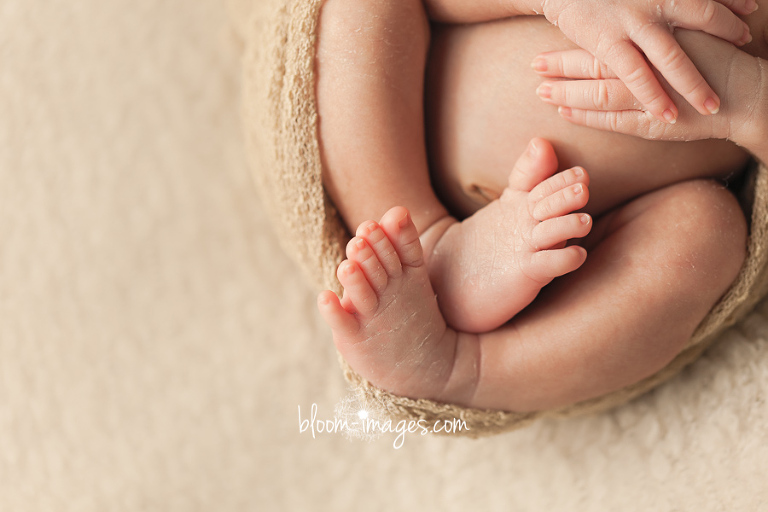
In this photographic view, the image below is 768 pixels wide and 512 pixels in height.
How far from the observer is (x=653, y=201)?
812 mm

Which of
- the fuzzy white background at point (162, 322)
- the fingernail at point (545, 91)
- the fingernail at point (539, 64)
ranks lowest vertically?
the fuzzy white background at point (162, 322)

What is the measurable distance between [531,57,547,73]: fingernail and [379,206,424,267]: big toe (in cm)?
23

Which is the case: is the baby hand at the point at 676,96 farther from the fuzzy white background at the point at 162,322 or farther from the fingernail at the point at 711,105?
the fuzzy white background at the point at 162,322

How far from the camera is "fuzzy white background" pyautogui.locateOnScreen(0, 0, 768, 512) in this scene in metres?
1.08

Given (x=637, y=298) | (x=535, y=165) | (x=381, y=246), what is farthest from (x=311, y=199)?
(x=637, y=298)

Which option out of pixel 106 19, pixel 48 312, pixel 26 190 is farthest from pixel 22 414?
pixel 106 19

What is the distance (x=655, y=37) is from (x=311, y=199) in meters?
0.43

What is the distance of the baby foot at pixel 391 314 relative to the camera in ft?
2.27

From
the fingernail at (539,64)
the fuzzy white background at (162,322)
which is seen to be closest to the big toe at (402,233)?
the fingernail at (539,64)

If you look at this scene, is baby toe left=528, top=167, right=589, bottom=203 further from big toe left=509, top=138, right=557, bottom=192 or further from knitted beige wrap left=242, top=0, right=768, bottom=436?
knitted beige wrap left=242, top=0, right=768, bottom=436

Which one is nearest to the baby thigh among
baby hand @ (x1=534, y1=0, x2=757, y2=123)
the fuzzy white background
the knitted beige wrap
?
the knitted beige wrap

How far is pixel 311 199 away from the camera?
0.83 m

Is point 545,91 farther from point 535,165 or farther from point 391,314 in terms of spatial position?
point 391,314

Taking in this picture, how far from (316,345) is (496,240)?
502 mm
